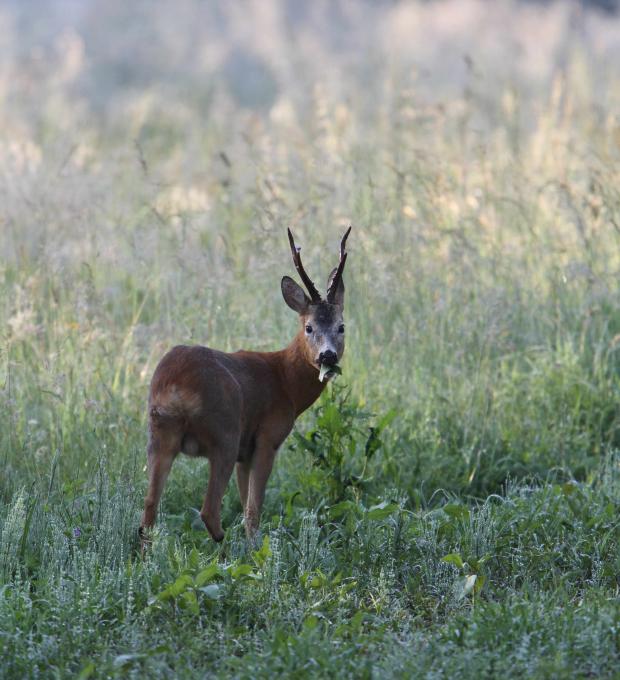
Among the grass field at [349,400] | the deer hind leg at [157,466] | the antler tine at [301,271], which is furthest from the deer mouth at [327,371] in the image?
the deer hind leg at [157,466]

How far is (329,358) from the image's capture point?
5836 mm

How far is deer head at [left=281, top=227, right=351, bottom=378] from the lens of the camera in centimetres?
587

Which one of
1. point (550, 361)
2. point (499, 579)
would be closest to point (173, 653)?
point (499, 579)

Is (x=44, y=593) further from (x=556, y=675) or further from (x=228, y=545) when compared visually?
(x=556, y=675)

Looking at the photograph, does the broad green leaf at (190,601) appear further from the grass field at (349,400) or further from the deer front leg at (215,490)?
the deer front leg at (215,490)

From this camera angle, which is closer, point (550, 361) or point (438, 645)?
point (438, 645)

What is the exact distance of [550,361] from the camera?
7.83 metres

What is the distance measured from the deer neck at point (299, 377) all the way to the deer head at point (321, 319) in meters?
0.04

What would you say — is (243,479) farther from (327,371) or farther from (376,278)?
(376,278)

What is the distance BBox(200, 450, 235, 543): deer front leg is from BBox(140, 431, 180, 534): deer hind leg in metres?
0.19

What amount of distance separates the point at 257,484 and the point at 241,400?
0.45 m

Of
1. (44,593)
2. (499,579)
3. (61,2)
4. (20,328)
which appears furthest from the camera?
(61,2)

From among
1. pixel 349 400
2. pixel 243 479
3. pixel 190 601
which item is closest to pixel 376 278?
pixel 349 400

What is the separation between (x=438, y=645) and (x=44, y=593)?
1.62 metres
